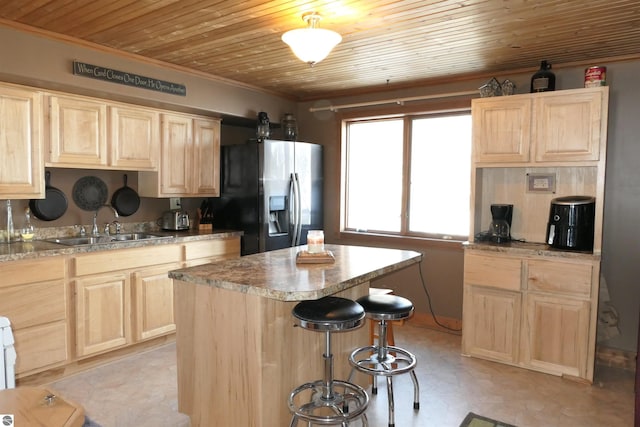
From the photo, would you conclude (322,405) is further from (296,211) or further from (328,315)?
(296,211)

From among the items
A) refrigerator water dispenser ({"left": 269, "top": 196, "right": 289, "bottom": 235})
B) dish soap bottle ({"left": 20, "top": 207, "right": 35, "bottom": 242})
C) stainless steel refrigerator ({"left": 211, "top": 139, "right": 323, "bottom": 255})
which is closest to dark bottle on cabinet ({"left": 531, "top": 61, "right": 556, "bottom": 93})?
stainless steel refrigerator ({"left": 211, "top": 139, "right": 323, "bottom": 255})

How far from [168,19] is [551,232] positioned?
3.01 meters

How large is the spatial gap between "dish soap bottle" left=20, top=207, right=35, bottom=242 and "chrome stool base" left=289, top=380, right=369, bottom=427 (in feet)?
7.95

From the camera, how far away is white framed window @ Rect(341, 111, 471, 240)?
4.15 meters

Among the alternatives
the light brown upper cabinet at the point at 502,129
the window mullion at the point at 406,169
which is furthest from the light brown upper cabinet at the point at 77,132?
the light brown upper cabinet at the point at 502,129

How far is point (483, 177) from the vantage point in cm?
386

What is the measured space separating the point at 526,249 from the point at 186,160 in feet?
9.69

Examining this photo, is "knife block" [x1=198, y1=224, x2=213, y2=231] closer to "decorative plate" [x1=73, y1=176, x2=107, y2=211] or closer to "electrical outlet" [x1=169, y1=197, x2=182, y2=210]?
"electrical outlet" [x1=169, y1=197, x2=182, y2=210]

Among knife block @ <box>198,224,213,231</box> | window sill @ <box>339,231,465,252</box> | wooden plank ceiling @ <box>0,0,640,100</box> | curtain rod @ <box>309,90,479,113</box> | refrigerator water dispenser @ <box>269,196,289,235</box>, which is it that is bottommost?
window sill @ <box>339,231,465,252</box>

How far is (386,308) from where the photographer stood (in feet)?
7.98

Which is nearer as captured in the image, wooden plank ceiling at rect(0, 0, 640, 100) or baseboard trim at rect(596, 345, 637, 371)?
wooden plank ceiling at rect(0, 0, 640, 100)

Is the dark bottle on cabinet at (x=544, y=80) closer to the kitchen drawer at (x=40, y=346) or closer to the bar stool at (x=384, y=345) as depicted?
the bar stool at (x=384, y=345)

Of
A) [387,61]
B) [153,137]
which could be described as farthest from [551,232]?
[153,137]

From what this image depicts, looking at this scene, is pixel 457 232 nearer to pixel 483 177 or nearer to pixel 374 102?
pixel 483 177
